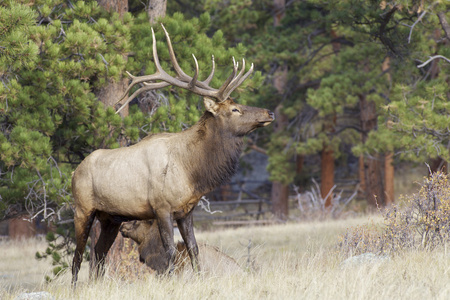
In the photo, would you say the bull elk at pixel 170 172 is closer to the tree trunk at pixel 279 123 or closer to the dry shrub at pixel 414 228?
the dry shrub at pixel 414 228

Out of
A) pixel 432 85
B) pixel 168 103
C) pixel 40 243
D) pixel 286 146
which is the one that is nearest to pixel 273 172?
pixel 286 146

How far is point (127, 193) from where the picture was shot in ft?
19.1

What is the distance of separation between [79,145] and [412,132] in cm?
538

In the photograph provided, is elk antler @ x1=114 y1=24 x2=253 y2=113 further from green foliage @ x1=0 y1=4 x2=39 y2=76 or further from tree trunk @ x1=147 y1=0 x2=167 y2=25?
tree trunk @ x1=147 y1=0 x2=167 y2=25

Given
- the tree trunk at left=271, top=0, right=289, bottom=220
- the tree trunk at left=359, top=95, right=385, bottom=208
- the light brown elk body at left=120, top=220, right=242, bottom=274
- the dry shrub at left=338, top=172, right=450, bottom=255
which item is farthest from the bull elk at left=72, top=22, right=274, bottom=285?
the tree trunk at left=271, top=0, right=289, bottom=220

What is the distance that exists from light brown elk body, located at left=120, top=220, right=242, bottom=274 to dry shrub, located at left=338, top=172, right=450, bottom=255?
1342 millimetres

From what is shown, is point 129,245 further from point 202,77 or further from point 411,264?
point 411,264

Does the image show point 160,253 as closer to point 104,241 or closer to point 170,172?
point 104,241

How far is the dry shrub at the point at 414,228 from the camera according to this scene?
21.8 feet

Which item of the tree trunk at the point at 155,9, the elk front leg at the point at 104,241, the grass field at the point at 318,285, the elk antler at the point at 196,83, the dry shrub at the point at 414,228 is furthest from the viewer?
the tree trunk at the point at 155,9

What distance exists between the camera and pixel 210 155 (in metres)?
5.92

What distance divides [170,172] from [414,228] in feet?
10.8

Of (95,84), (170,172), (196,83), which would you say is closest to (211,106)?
(196,83)

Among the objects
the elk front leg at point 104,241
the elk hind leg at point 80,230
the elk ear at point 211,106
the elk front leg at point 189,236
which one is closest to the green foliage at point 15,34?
the elk hind leg at point 80,230
